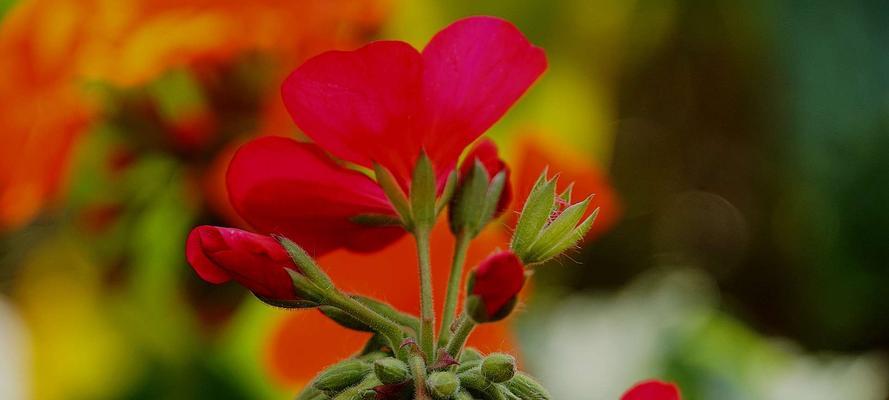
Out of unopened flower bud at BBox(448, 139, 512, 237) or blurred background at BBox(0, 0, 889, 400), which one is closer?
unopened flower bud at BBox(448, 139, 512, 237)

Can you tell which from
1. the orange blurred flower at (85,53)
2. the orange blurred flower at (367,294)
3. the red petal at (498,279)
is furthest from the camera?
the orange blurred flower at (85,53)

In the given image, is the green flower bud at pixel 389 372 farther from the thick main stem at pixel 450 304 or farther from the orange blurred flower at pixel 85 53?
the orange blurred flower at pixel 85 53

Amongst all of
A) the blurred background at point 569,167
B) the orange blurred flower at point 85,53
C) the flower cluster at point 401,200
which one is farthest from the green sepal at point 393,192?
the orange blurred flower at point 85,53

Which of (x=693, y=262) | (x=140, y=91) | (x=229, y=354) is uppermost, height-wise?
(x=140, y=91)

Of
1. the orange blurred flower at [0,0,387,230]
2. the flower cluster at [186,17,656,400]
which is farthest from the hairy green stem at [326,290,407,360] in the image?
the orange blurred flower at [0,0,387,230]

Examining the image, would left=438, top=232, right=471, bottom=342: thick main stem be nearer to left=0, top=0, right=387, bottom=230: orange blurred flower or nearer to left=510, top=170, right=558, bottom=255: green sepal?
left=510, top=170, right=558, bottom=255: green sepal

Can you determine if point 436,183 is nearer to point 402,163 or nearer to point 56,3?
point 402,163

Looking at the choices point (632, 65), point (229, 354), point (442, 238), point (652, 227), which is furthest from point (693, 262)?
point (442, 238)
